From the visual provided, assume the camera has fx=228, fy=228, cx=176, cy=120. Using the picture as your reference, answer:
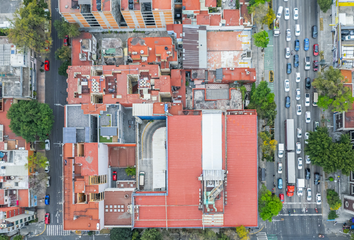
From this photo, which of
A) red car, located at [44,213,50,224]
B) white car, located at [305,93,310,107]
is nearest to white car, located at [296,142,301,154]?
white car, located at [305,93,310,107]

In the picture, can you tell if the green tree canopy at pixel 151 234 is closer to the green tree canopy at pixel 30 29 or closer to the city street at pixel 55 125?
the city street at pixel 55 125

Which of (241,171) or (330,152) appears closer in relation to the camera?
(241,171)

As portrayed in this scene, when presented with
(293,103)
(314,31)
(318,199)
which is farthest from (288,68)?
(318,199)

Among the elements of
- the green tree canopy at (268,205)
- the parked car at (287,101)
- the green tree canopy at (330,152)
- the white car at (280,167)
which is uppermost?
the parked car at (287,101)

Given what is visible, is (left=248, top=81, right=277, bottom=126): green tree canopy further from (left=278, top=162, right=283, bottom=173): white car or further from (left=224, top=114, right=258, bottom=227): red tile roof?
(left=278, top=162, right=283, bottom=173): white car

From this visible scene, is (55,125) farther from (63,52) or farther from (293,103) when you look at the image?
(293,103)

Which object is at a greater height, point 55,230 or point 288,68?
point 288,68

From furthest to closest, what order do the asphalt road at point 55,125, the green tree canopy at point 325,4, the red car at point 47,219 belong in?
the asphalt road at point 55,125
the red car at point 47,219
the green tree canopy at point 325,4

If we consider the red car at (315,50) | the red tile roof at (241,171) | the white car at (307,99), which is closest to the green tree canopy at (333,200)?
the red tile roof at (241,171)
